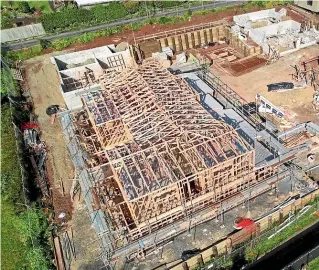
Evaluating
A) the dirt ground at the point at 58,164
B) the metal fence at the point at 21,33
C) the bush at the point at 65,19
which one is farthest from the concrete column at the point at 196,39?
the metal fence at the point at 21,33

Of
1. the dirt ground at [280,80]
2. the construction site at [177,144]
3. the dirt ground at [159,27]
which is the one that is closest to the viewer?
the construction site at [177,144]

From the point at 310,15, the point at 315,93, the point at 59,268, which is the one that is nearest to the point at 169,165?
the point at 59,268

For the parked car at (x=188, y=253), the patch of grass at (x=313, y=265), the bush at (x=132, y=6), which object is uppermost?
the bush at (x=132, y=6)

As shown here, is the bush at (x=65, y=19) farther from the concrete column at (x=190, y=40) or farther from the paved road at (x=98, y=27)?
the concrete column at (x=190, y=40)

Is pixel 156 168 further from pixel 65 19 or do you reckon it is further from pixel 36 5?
pixel 36 5

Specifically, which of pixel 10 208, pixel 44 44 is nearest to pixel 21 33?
pixel 44 44

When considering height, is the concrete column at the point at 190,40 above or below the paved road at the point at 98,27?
below
